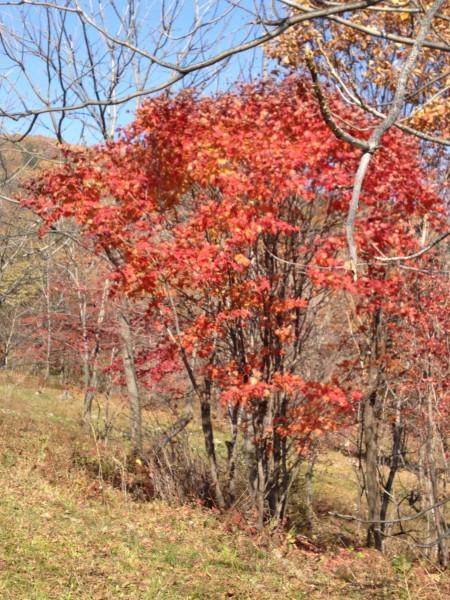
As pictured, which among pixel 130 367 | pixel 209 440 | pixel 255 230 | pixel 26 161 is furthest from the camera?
pixel 26 161

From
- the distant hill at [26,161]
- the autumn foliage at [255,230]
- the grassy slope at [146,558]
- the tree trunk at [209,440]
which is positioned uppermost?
the distant hill at [26,161]

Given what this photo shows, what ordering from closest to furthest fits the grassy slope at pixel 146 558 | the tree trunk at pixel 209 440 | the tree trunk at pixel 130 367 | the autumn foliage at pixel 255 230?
the grassy slope at pixel 146 558 < the autumn foliage at pixel 255 230 < the tree trunk at pixel 209 440 < the tree trunk at pixel 130 367

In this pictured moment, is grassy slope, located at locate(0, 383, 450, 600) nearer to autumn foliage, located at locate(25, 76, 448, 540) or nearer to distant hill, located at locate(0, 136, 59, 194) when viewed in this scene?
autumn foliage, located at locate(25, 76, 448, 540)

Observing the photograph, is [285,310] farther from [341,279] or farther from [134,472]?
[134,472]

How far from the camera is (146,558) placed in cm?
558

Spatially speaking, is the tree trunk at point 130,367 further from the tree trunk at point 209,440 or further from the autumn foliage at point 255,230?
the autumn foliage at point 255,230

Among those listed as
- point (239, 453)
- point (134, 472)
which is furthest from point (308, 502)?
point (134, 472)

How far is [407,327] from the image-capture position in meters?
8.06

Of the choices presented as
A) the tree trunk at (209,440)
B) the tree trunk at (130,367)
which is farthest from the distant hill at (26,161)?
the tree trunk at (209,440)

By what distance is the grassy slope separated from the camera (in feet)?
16.1

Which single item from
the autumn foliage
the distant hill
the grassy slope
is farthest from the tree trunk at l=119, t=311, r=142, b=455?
the distant hill

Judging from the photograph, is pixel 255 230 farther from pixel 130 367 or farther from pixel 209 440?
pixel 130 367

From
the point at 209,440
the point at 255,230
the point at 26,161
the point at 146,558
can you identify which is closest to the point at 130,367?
the point at 209,440

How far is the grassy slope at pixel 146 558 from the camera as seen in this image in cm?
490
